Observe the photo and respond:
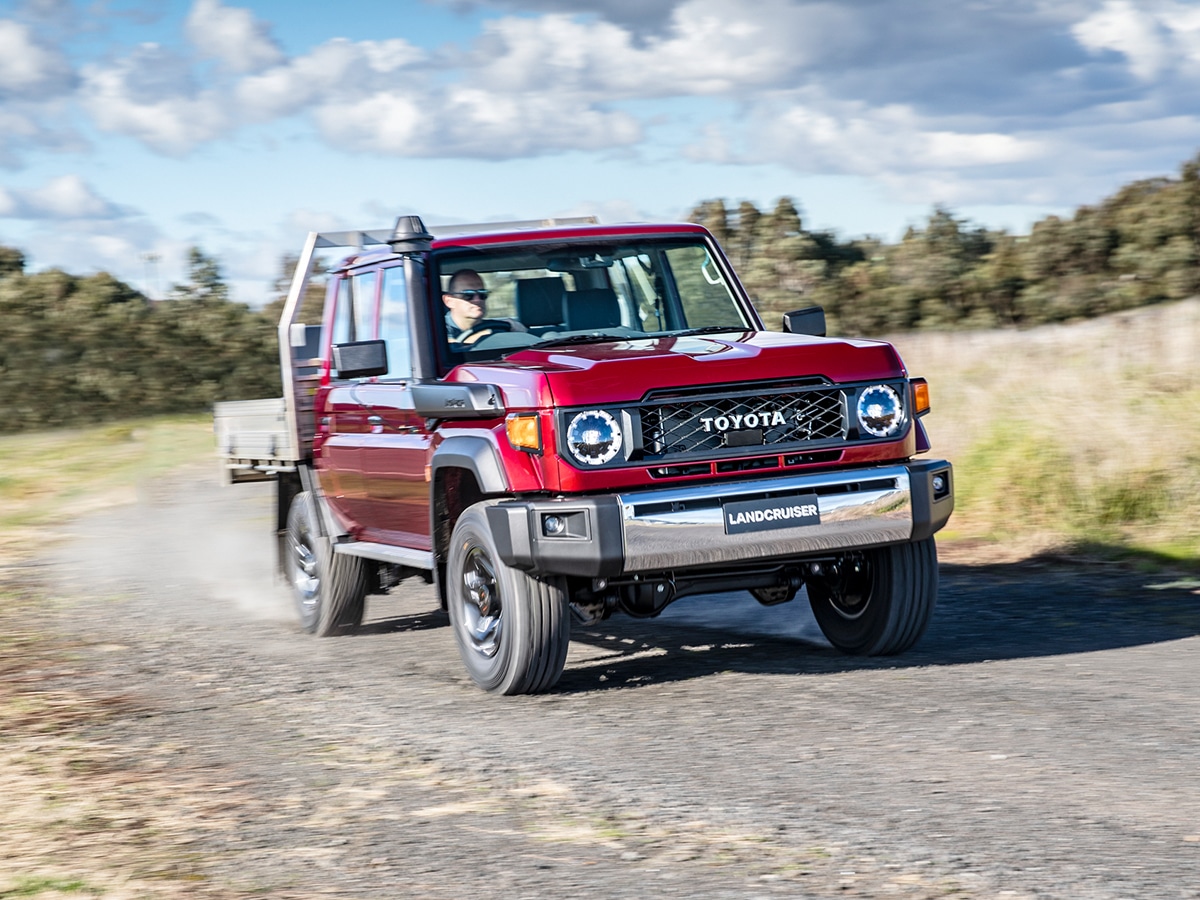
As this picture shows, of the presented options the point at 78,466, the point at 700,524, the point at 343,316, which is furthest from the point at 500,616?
the point at 78,466

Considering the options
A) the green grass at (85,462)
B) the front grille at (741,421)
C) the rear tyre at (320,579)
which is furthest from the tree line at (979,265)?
the front grille at (741,421)

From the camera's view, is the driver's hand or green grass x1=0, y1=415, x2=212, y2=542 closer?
the driver's hand

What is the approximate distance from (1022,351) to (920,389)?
13360 millimetres

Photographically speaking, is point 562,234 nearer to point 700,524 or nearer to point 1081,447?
point 700,524

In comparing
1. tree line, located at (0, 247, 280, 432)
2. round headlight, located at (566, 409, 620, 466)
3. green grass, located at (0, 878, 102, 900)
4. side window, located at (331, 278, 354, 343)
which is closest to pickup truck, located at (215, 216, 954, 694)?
round headlight, located at (566, 409, 620, 466)

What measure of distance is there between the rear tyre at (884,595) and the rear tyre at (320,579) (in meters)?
2.83

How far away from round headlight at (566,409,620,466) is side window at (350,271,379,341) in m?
2.28

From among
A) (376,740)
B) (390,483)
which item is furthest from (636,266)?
(376,740)

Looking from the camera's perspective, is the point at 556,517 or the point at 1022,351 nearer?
the point at 556,517

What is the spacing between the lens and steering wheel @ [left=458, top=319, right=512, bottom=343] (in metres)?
7.43

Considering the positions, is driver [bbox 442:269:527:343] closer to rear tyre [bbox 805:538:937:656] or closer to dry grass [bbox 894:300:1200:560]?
rear tyre [bbox 805:538:937:656]

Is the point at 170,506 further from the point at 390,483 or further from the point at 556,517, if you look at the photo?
the point at 556,517

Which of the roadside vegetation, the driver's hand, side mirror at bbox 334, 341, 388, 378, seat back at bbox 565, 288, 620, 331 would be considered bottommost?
the roadside vegetation

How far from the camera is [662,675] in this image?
7289 millimetres
